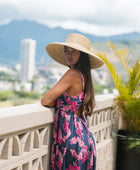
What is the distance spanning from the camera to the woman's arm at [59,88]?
73.7 inches

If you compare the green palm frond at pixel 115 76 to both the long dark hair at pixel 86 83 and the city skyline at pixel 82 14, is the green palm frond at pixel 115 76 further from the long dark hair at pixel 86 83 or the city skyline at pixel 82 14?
the city skyline at pixel 82 14

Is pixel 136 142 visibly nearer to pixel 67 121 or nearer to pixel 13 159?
pixel 67 121

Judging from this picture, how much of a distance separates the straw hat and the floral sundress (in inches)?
12.4

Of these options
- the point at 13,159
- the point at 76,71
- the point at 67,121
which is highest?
the point at 76,71

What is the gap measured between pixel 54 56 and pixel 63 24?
10683cm

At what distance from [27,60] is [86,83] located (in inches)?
2984

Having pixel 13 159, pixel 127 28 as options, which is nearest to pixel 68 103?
pixel 13 159

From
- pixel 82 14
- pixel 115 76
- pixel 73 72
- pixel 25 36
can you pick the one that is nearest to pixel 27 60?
pixel 25 36

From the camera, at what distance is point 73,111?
6.45 ft

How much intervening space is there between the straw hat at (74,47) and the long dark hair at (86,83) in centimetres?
7

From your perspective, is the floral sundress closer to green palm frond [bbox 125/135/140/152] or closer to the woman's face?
the woman's face

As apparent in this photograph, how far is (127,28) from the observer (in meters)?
104

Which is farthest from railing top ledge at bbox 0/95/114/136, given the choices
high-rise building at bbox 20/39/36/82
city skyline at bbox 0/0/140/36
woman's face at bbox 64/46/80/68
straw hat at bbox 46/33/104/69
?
city skyline at bbox 0/0/140/36

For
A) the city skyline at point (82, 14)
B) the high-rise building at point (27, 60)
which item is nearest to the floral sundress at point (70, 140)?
the high-rise building at point (27, 60)
